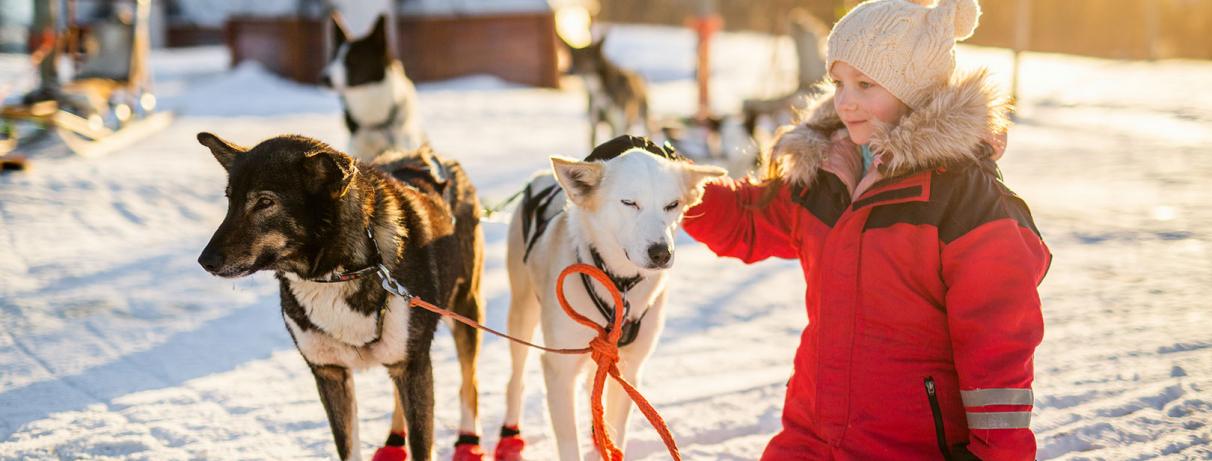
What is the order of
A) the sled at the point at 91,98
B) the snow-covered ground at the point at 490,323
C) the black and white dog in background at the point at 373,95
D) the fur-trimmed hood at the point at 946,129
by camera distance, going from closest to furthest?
the fur-trimmed hood at the point at 946,129
the snow-covered ground at the point at 490,323
the black and white dog in background at the point at 373,95
the sled at the point at 91,98

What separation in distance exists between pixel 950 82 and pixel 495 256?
424 centimetres

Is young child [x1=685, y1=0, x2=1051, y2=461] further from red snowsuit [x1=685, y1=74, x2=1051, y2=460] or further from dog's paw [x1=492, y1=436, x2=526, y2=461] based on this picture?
dog's paw [x1=492, y1=436, x2=526, y2=461]

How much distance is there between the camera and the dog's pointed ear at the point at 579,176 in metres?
2.49

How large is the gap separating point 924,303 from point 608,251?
0.88 meters

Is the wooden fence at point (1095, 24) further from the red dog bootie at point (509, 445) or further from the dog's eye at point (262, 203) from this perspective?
the dog's eye at point (262, 203)

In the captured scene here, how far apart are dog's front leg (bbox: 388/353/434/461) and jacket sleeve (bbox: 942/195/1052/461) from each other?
1448 mm

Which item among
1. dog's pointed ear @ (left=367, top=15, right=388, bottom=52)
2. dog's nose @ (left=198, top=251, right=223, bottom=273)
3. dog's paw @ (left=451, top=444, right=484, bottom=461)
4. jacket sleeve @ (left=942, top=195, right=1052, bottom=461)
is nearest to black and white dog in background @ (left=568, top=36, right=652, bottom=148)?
dog's pointed ear @ (left=367, top=15, right=388, bottom=52)

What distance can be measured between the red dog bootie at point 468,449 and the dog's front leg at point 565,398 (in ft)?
1.66

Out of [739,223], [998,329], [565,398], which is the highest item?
[739,223]

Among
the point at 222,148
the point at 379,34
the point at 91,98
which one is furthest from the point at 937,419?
the point at 91,98

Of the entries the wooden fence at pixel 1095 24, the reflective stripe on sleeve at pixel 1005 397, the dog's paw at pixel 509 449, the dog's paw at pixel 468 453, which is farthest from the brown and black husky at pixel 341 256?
the wooden fence at pixel 1095 24

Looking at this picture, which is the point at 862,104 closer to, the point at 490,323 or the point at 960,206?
the point at 960,206

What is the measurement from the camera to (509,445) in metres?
3.27

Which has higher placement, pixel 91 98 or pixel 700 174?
pixel 700 174
